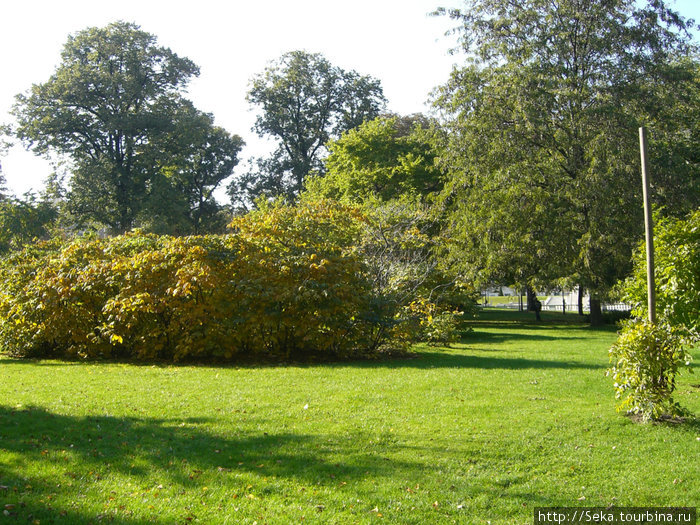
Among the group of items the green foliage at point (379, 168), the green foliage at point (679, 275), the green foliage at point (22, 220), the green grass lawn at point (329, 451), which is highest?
the green foliage at point (379, 168)

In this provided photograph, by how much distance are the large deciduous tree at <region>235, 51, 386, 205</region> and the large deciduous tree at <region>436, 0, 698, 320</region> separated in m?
22.7

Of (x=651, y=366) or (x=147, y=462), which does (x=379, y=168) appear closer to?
(x=651, y=366)

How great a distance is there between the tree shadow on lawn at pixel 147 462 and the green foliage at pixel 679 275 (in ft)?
16.5

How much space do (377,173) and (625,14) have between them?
50.4 feet

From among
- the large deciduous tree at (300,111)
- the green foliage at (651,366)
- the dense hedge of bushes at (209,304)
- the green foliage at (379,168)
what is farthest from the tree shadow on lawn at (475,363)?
the large deciduous tree at (300,111)

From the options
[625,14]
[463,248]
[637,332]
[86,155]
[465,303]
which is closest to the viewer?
[637,332]

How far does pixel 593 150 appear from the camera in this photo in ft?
72.6

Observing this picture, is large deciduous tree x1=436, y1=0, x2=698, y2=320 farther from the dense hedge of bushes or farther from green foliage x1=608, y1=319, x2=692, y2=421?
green foliage x1=608, y1=319, x2=692, y2=421

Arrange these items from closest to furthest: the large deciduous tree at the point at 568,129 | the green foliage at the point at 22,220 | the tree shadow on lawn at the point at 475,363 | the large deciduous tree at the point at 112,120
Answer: the tree shadow on lawn at the point at 475,363
the large deciduous tree at the point at 568,129
the green foliage at the point at 22,220
the large deciduous tree at the point at 112,120

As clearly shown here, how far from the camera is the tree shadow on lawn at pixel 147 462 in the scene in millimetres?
4320

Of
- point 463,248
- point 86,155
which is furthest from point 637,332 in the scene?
point 86,155

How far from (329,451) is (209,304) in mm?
8239

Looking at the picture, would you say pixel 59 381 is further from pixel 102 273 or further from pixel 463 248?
pixel 463 248

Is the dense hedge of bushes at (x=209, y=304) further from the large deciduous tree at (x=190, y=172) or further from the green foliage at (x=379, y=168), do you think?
the large deciduous tree at (x=190, y=172)
